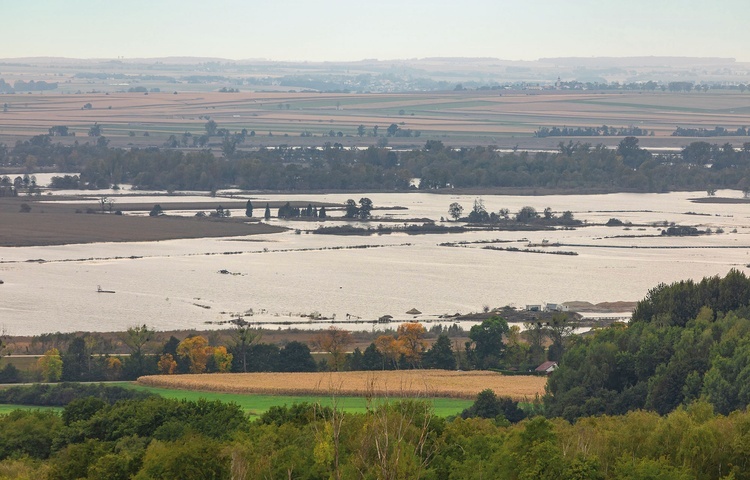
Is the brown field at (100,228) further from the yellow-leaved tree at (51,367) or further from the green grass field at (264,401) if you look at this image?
the green grass field at (264,401)

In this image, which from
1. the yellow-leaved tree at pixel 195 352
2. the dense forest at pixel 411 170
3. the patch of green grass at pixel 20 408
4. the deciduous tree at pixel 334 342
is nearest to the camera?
the patch of green grass at pixel 20 408

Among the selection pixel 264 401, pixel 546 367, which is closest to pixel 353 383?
pixel 264 401

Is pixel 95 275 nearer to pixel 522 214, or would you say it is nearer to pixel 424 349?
pixel 424 349

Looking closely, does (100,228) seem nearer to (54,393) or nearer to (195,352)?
(195,352)

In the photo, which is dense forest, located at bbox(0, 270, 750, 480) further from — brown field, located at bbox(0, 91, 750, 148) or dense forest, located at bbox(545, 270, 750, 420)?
brown field, located at bbox(0, 91, 750, 148)

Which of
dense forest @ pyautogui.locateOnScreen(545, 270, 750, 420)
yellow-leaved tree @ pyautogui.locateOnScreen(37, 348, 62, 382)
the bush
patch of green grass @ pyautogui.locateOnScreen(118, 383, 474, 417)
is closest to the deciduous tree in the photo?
patch of green grass @ pyautogui.locateOnScreen(118, 383, 474, 417)

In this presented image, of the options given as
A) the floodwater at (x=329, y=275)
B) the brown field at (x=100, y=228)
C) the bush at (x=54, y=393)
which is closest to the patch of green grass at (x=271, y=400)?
the bush at (x=54, y=393)

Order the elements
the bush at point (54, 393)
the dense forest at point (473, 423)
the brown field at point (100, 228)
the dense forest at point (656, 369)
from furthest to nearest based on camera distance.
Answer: the brown field at point (100, 228)
the bush at point (54, 393)
the dense forest at point (656, 369)
the dense forest at point (473, 423)
